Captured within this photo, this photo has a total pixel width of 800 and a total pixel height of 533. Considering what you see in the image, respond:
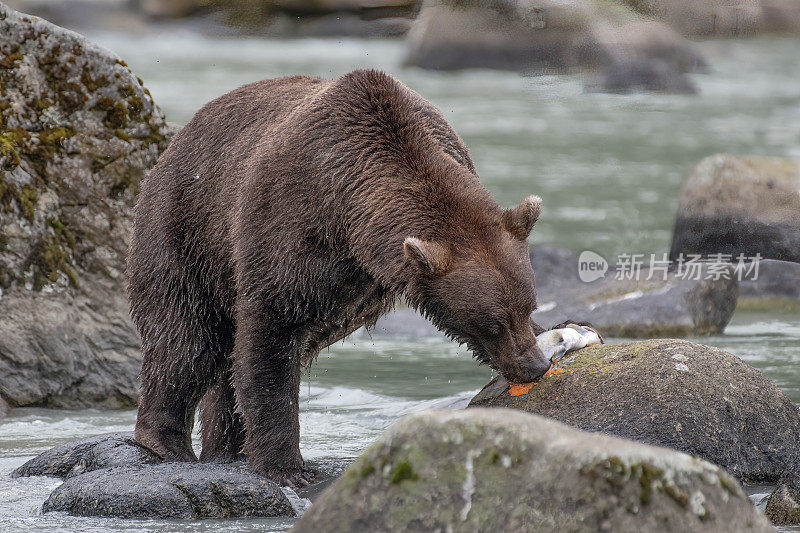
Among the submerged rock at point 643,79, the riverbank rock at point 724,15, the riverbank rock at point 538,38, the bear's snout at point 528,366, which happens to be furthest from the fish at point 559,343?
the riverbank rock at point 724,15

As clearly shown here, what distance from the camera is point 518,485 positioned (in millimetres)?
4066

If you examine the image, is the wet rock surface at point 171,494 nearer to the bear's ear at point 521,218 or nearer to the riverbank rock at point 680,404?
the riverbank rock at point 680,404

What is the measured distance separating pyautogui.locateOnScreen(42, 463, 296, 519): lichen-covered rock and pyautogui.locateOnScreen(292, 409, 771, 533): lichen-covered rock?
5.79ft

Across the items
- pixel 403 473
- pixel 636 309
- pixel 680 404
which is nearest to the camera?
pixel 403 473

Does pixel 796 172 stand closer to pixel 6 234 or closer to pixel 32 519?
pixel 6 234

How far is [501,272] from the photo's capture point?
5.76 meters

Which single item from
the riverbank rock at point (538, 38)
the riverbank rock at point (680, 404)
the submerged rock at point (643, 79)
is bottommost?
the riverbank rock at point (680, 404)

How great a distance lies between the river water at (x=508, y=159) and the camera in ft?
27.7

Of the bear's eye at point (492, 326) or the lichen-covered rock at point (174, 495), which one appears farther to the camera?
the lichen-covered rock at point (174, 495)

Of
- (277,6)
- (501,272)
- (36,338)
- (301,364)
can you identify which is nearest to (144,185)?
(301,364)

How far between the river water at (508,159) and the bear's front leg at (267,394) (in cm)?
66

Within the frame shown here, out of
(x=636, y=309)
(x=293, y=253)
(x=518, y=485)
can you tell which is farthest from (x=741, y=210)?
(x=518, y=485)

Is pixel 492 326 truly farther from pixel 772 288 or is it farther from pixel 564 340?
pixel 772 288

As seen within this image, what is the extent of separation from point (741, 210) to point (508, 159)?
31.8 ft
